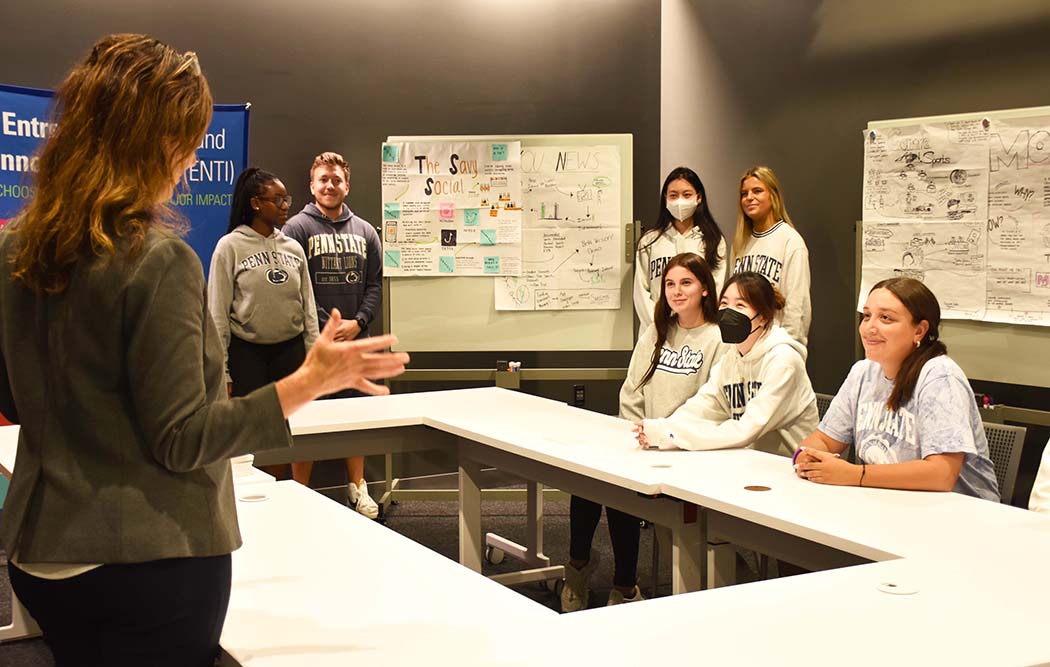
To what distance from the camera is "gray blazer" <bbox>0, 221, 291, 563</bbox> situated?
1.20 m

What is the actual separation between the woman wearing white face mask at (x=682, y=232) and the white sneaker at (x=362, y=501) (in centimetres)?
152

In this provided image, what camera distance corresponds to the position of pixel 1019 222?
13.1ft

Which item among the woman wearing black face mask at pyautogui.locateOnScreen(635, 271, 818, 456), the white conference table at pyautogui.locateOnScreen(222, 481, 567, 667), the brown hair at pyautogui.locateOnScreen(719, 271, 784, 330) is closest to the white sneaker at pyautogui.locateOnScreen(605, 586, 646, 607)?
the woman wearing black face mask at pyautogui.locateOnScreen(635, 271, 818, 456)

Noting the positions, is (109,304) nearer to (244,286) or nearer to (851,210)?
(244,286)

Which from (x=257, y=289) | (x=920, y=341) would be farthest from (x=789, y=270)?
(x=257, y=289)

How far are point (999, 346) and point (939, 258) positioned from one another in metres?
0.42

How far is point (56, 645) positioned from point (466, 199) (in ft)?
13.7

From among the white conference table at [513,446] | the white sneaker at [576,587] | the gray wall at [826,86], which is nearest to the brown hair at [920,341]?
the white conference table at [513,446]

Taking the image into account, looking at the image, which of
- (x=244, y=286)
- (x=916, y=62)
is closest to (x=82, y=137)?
(x=244, y=286)

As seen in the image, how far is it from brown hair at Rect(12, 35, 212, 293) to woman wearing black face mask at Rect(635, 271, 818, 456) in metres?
1.90

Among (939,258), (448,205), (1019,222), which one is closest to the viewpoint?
(1019,222)

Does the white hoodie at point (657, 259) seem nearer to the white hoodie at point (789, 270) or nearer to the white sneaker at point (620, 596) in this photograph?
the white hoodie at point (789, 270)

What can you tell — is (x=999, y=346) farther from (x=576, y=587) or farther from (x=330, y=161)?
(x=330, y=161)

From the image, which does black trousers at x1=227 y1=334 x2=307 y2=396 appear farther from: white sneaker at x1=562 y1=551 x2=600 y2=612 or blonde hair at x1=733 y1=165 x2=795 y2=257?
blonde hair at x1=733 y1=165 x2=795 y2=257
